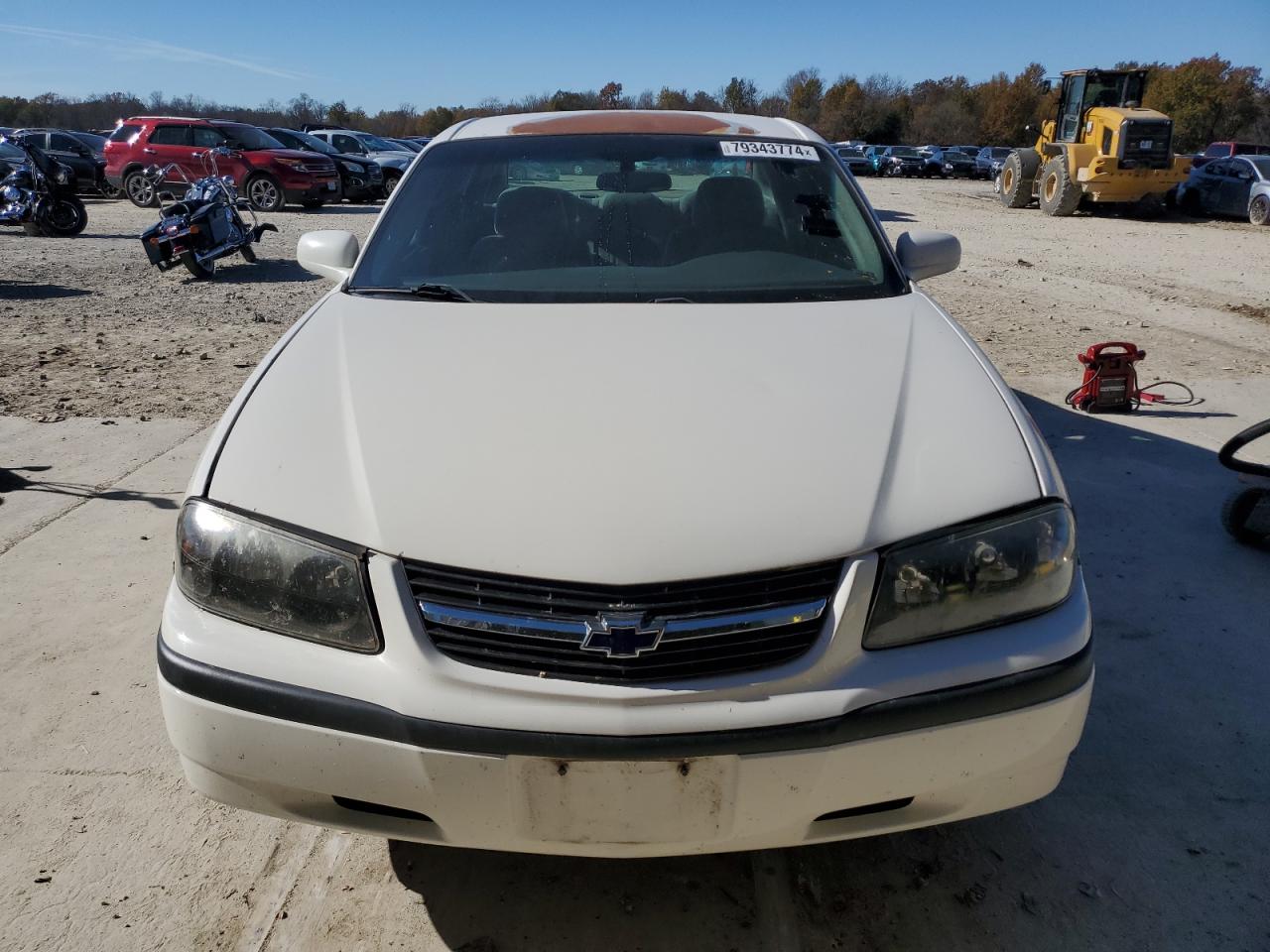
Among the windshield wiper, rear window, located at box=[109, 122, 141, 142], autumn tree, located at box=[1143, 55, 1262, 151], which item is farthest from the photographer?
autumn tree, located at box=[1143, 55, 1262, 151]

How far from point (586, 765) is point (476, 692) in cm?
22

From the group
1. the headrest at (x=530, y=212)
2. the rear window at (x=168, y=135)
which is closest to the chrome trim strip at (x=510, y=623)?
the headrest at (x=530, y=212)

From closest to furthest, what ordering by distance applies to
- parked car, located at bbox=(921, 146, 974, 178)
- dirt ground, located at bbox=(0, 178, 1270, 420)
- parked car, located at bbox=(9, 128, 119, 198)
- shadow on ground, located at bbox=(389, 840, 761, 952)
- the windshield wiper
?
A: shadow on ground, located at bbox=(389, 840, 761, 952)
the windshield wiper
dirt ground, located at bbox=(0, 178, 1270, 420)
parked car, located at bbox=(9, 128, 119, 198)
parked car, located at bbox=(921, 146, 974, 178)

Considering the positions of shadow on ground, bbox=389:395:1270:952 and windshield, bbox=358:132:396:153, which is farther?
windshield, bbox=358:132:396:153

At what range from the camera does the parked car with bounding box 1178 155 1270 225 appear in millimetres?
18594

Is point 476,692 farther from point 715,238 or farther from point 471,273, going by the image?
point 715,238

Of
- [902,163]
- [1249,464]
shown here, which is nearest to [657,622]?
[1249,464]

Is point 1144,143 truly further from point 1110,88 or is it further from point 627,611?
point 627,611

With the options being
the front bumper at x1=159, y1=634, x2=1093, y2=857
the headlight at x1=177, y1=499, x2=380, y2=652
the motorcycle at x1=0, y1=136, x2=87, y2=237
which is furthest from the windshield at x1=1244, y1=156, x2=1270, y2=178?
the headlight at x1=177, y1=499, x2=380, y2=652

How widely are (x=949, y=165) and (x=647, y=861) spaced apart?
41083mm

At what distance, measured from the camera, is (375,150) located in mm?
24875

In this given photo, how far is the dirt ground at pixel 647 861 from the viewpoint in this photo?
6.63 ft

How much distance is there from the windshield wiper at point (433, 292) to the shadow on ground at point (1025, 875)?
1.44m

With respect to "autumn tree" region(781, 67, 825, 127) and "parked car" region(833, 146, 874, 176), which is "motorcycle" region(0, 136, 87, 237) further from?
"autumn tree" region(781, 67, 825, 127)
